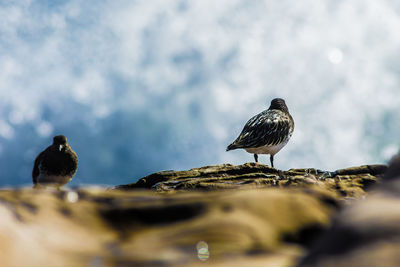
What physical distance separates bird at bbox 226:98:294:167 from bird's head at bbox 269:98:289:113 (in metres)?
0.92

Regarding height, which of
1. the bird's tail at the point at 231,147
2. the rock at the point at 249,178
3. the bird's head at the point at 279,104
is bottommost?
the rock at the point at 249,178

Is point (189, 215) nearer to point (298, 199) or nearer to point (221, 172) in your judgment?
point (298, 199)

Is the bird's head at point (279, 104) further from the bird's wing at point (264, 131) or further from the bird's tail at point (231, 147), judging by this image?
the bird's tail at point (231, 147)

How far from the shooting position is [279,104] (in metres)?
16.5

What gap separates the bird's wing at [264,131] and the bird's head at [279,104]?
3.75 feet

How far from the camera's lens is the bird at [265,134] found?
13953 millimetres

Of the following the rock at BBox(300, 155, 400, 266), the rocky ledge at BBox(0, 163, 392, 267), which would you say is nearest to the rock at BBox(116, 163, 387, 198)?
the rocky ledge at BBox(0, 163, 392, 267)

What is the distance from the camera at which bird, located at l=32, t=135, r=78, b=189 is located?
404 inches

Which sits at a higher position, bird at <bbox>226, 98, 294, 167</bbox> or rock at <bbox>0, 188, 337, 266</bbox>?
bird at <bbox>226, 98, 294, 167</bbox>

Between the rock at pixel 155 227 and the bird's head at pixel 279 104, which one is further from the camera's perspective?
the bird's head at pixel 279 104

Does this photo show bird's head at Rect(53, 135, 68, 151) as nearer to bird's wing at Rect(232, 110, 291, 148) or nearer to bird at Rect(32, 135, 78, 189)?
bird at Rect(32, 135, 78, 189)

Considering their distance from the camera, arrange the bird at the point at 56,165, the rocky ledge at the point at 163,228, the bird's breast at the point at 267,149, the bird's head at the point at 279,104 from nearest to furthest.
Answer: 1. the rocky ledge at the point at 163,228
2. the bird at the point at 56,165
3. the bird's breast at the point at 267,149
4. the bird's head at the point at 279,104

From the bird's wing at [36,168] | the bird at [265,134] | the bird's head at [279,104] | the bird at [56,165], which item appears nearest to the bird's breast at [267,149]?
the bird at [265,134]

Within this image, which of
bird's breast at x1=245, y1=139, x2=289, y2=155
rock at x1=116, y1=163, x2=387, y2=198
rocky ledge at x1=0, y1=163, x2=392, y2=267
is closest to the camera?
rocky ledge at x1=0, y1=163, x2=392, y2=267
